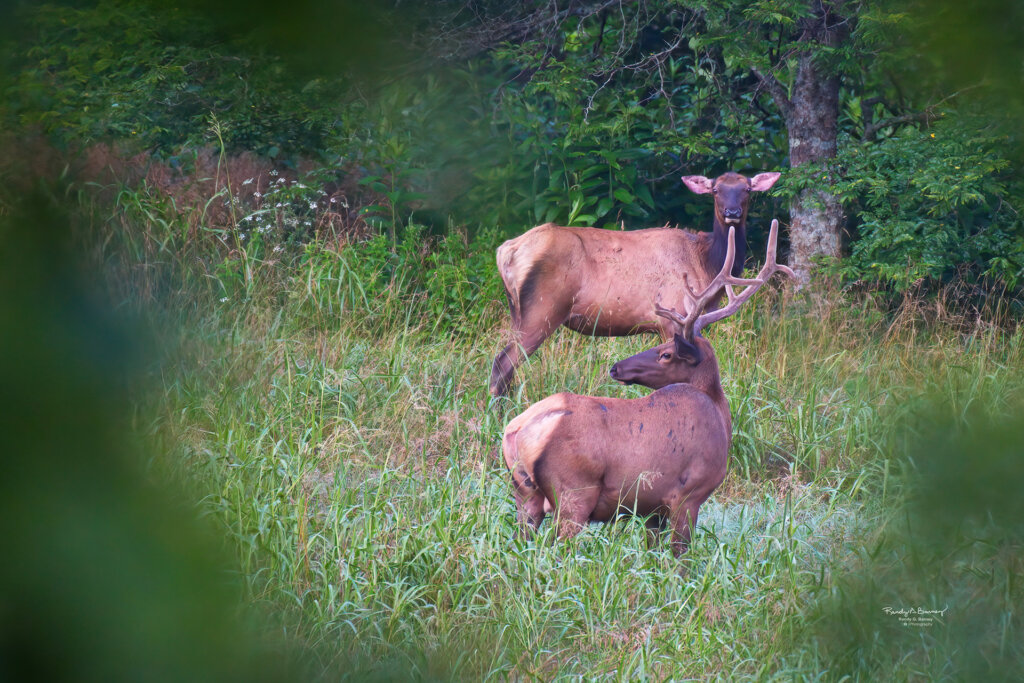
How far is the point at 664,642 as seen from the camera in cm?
303

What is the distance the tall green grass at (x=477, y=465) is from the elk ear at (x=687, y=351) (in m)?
0.67

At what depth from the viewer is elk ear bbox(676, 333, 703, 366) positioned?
4023 mm

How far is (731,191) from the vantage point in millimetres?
5910

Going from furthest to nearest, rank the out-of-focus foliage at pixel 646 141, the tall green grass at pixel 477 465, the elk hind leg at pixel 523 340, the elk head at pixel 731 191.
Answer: the elk head at pixel 731 191 → the elk hind leg at pixel 523 340 → the tall green grass at pixel 477 465 → the out-of-focus foliage at pixel 646 141

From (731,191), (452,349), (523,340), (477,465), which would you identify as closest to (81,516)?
(477,465)

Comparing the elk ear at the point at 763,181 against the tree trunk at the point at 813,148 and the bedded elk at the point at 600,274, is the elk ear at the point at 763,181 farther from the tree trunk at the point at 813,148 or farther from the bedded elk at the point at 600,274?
the tree trunk at the point at 813,148

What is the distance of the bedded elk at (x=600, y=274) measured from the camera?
571 centimetres

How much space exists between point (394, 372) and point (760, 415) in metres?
1.99

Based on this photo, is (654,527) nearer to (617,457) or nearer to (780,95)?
(617,457)

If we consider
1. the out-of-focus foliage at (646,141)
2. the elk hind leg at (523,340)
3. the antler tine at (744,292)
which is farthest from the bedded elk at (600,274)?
the antler tine at (744,292)

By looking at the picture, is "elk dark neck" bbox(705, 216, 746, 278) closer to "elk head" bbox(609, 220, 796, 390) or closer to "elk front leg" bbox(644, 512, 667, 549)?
"elk head" bbox(609, 220, 796, 390)

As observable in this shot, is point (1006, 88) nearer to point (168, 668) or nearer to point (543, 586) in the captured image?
point (168, 668)

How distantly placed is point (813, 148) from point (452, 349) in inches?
139

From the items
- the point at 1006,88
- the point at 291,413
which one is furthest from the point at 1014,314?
the point at 1006,88
